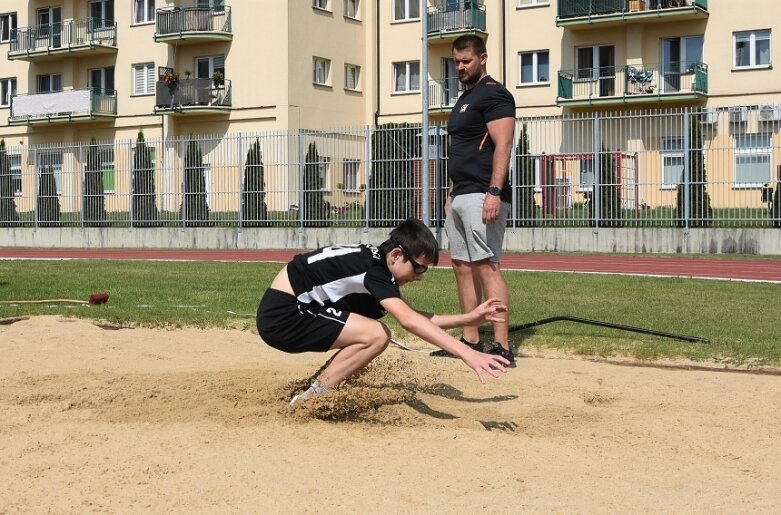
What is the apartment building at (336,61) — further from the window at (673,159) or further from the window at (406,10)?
the window at (673,159)

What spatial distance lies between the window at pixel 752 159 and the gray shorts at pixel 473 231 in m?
13.0

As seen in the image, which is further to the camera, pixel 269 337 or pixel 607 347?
pixel 607 347

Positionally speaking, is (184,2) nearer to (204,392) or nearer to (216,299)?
(216,299)

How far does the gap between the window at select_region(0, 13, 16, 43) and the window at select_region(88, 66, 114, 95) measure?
17.6ft

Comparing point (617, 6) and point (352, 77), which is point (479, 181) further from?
point (352, 77)

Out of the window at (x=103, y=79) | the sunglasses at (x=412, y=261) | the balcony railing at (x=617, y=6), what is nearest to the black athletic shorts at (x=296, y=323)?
the sunglasses at (x=412, y=261)

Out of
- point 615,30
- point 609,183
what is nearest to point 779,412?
point 609,183

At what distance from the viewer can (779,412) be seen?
641 cm

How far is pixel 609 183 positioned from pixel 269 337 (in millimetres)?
16133

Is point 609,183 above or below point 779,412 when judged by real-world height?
above

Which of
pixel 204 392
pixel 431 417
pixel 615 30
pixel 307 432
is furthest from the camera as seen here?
pixel 615 30

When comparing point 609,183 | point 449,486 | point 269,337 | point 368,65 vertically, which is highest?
point 368,65

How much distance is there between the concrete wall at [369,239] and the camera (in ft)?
68.5

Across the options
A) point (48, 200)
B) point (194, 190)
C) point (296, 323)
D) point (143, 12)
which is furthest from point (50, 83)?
point (296, 323)
